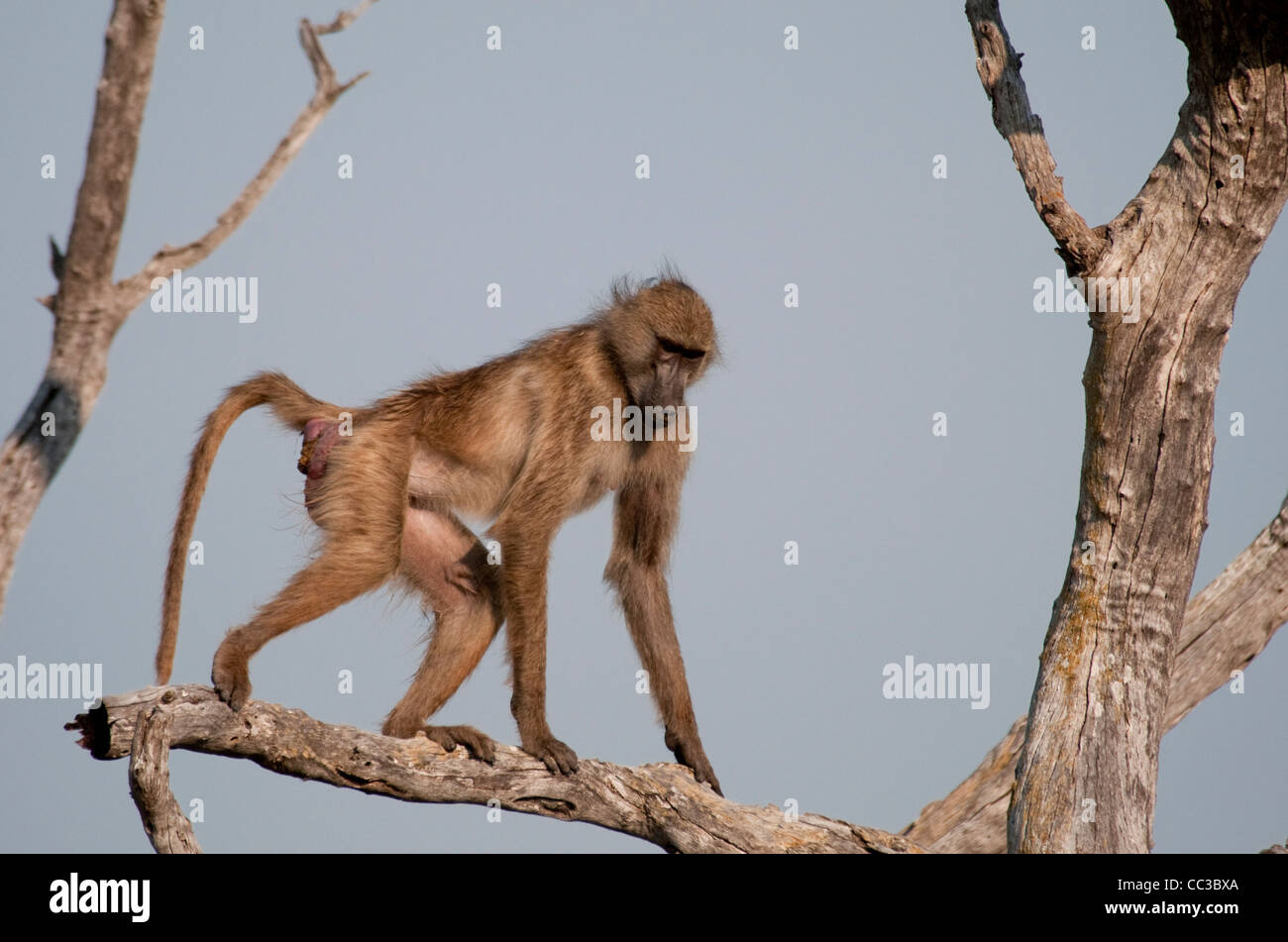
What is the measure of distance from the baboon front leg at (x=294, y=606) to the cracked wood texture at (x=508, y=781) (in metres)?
0.12

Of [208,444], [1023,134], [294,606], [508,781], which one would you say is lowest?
[508,781]

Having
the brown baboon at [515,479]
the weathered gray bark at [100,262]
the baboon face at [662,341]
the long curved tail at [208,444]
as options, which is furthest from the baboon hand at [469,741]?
the weathered gray bark at [100,262]

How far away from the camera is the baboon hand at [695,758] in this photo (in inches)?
251

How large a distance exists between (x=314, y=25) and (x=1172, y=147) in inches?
144

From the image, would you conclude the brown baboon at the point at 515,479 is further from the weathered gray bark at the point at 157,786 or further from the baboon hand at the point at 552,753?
the weathered gray bark at the point at 157,786

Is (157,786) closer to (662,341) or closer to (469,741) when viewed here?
(469,741)

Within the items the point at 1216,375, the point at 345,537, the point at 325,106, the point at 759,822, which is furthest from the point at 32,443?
the point at 1216,375

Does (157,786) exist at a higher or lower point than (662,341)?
lower

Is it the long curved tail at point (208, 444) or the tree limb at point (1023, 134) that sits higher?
the tree limb at point (1023, 134)

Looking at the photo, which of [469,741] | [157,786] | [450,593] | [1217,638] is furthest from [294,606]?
[1217,638]

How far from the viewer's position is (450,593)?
6.45 metres

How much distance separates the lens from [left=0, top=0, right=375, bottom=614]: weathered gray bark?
11.1 ft

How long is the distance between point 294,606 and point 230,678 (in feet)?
2.01

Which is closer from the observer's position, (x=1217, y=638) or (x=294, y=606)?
(x=294, y=606)
